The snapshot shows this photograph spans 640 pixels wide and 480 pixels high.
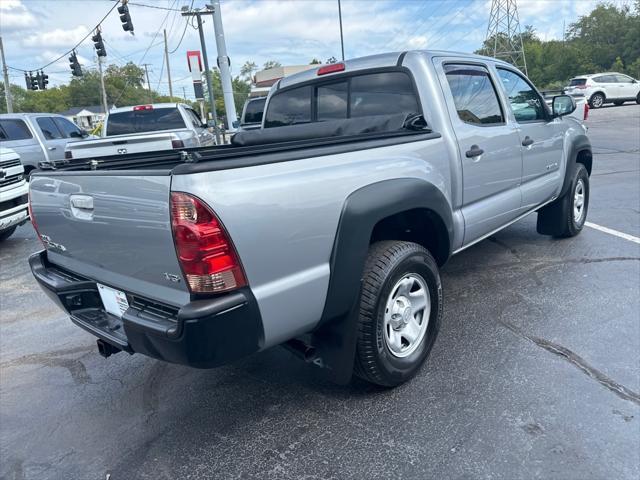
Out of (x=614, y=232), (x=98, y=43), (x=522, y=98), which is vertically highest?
(x=98, y=43)

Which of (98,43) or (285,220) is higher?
(98,43)

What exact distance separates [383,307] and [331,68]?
2144mm

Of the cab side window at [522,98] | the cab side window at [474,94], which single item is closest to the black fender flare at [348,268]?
the cab side window at [474,94]

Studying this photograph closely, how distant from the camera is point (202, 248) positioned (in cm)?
195

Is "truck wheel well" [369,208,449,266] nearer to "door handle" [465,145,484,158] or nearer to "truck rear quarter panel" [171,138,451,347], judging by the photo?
"truck rear quarter panel" [171,138,451,347]

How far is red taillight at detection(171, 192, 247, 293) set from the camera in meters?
1.94

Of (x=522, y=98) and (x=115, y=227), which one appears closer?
(x=115, y=227)

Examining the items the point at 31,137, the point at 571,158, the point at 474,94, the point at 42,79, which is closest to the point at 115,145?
the point at 31,137

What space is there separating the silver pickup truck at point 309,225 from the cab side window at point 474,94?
0.02m

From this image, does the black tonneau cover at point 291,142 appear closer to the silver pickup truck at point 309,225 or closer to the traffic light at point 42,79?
the silver pickup truck at point 309,225

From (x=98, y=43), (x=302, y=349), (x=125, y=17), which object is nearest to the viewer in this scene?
(x=302, y=349)

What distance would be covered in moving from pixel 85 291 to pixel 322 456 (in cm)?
152

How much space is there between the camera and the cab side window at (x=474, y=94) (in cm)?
356

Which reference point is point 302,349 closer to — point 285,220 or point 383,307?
point 383,307
